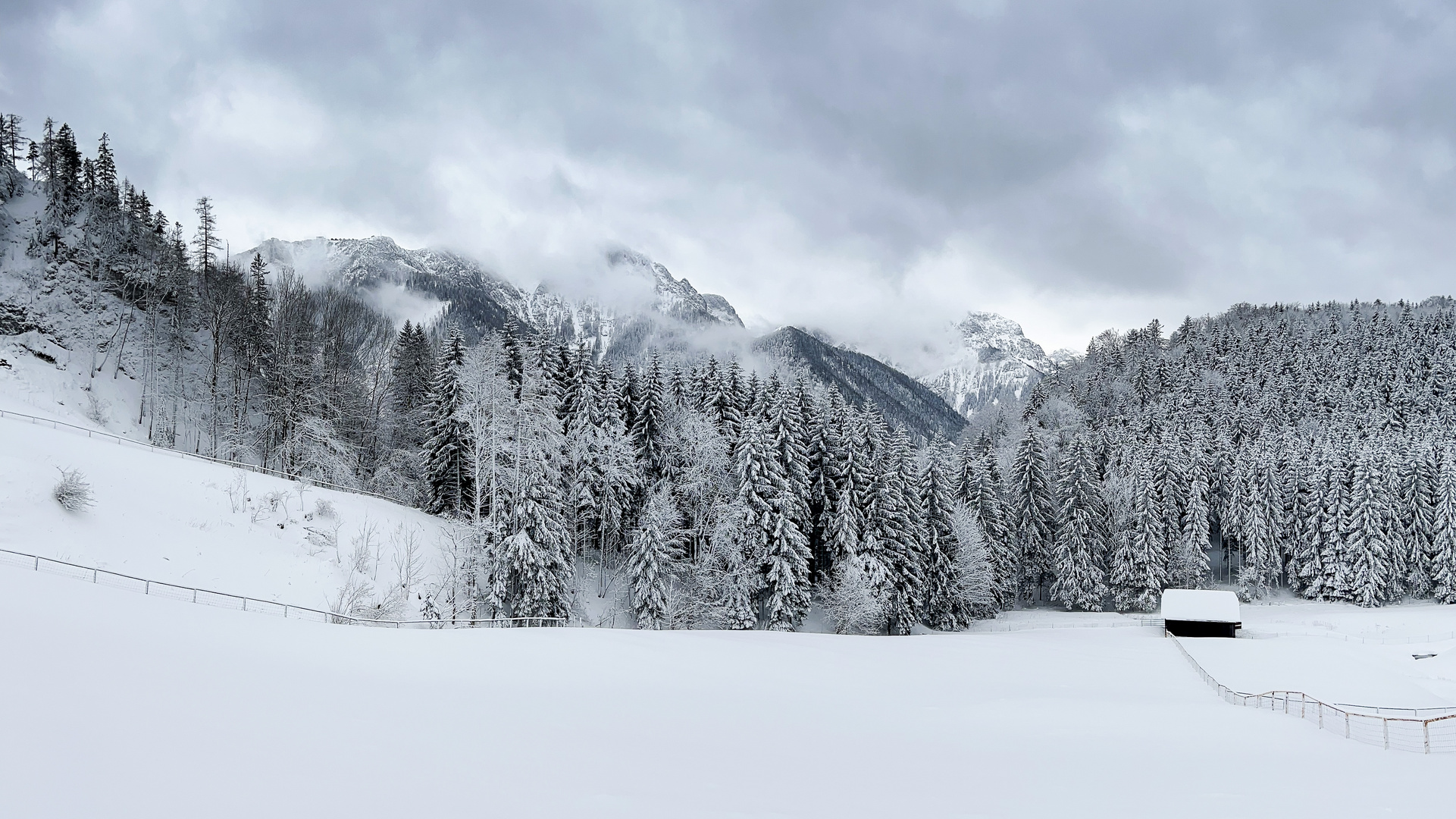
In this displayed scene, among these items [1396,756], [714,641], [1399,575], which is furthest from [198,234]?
[1399,575]

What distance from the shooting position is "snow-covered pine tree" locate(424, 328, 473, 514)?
42719 millimetres

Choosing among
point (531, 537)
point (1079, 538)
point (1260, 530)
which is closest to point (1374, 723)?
point (531, 537)

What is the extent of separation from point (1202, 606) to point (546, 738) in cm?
5725

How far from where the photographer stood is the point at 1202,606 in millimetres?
Result: 53031

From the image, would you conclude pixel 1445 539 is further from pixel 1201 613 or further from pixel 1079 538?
pixel 1079 538

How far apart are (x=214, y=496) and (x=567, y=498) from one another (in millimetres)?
17049

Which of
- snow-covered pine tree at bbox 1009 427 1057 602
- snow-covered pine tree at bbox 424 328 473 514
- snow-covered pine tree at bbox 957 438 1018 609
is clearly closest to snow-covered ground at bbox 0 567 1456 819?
snow-covered pine tree at bbox 424 328 473 514

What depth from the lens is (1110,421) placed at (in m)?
103

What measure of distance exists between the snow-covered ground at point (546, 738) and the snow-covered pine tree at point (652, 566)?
16031mm

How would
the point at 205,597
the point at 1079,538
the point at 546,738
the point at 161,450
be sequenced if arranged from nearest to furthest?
the point at 546,738, the point at 205,597, the point at 161,450, the point at 1079,538

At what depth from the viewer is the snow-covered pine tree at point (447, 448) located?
42.7 m

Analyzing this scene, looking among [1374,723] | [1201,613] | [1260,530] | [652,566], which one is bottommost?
[1201,613]

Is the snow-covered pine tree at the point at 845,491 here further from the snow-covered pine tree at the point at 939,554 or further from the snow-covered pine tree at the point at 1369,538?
the snow-covered pine tree at the point at 1369,538

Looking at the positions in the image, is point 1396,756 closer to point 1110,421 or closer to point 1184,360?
point 1110,421
